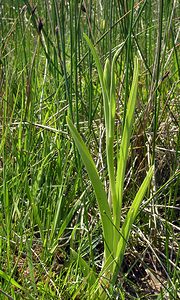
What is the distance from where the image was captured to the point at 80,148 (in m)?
0.78

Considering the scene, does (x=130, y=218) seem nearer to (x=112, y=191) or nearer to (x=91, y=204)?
(x=112, y=191)

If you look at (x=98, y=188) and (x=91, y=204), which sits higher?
(x=98, y=188)

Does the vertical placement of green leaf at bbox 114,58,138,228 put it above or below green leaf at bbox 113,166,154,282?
above

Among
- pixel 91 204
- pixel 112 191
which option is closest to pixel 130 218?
pixel 112 191

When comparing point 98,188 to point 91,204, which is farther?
point 91,204

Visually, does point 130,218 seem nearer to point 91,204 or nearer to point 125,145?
point 125,145

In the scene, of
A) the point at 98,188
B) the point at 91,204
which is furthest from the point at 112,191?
the point at 91,204

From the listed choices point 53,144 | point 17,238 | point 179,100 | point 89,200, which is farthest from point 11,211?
point 179,100

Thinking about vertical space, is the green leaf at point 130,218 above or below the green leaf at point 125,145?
below

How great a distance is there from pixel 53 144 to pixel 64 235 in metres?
0.26

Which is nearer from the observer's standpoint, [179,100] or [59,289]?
[59,289]

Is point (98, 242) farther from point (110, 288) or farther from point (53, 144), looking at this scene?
point (53, 144)

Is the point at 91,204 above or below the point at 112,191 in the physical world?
below

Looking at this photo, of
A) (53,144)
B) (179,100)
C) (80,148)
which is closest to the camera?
(80,148)
